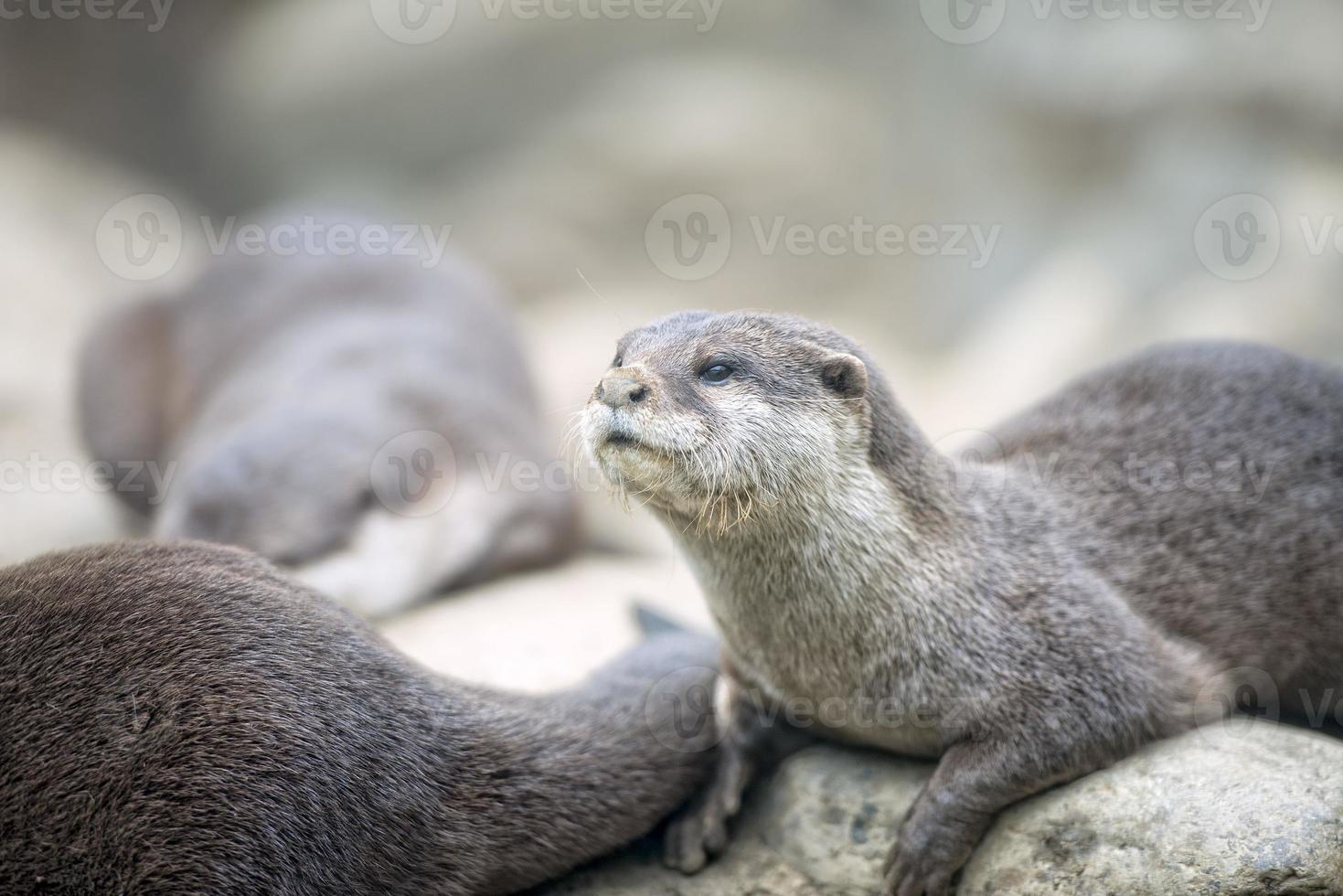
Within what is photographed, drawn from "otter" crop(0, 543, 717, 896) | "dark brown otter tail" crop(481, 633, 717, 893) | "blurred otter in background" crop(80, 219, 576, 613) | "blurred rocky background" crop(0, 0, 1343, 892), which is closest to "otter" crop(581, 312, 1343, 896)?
"dark brown otter tail" crop(481, 633, 717, 893)

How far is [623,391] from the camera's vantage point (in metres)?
2.70

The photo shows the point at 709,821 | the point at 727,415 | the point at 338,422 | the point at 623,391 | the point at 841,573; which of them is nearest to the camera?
the point at 623,391

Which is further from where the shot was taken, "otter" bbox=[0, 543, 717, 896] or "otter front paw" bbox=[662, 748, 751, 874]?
"otter front paw" bbox=[662, 748, 751, 874]

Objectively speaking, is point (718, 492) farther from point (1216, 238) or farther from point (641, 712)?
point (1216, 238)

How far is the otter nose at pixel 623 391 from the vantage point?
2693mm

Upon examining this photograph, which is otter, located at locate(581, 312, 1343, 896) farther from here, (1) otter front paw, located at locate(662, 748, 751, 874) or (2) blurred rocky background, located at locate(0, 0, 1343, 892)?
(2) blurred rocky background, located at locate(0, 0, 1343, 892)

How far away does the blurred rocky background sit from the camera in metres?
6.96

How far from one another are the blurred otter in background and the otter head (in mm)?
2105

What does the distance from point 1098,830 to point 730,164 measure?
6.38 metres

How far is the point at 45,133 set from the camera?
8883 millimetres

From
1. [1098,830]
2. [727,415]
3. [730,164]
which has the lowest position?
[1098,830]

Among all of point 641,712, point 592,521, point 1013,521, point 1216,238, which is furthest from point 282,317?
point 1216,238

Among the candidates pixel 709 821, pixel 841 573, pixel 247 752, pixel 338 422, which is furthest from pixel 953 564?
pixel 338 422

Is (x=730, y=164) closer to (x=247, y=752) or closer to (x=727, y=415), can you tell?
(x=727, y=415)
